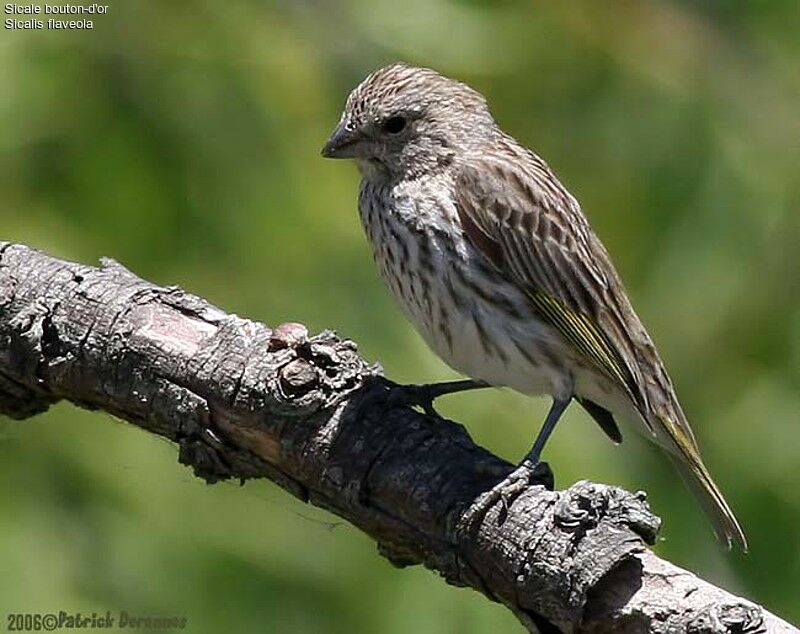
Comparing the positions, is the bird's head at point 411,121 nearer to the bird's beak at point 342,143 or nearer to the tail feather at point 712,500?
the bird's beak at point 342,143

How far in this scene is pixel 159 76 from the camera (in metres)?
4.77

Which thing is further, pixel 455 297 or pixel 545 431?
pixel 455 297

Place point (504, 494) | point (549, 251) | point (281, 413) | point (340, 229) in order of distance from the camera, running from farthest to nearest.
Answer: point (549, 251), point (340, 229), point (281, 413), point (504, 494)

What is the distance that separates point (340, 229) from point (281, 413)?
96 cm

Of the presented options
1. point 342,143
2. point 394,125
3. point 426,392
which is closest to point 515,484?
point 426,392

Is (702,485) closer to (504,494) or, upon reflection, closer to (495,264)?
(495,264)

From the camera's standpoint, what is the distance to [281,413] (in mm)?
4176

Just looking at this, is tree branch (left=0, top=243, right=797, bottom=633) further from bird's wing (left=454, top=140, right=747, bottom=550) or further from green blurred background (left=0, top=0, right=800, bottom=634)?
bird's wing (left=454, top=140, right=747, bottom=550)

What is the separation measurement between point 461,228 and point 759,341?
1076mm

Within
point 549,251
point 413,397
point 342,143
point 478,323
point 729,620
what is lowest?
point 729,620

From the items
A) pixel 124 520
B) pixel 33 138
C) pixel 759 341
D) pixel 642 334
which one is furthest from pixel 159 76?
pixel 759 341

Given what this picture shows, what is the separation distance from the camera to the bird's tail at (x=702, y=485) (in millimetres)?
5070

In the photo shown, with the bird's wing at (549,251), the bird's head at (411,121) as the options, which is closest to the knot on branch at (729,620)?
the bird's wing at (549,251)

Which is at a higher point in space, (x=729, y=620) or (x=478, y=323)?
(x=478, y=323)
